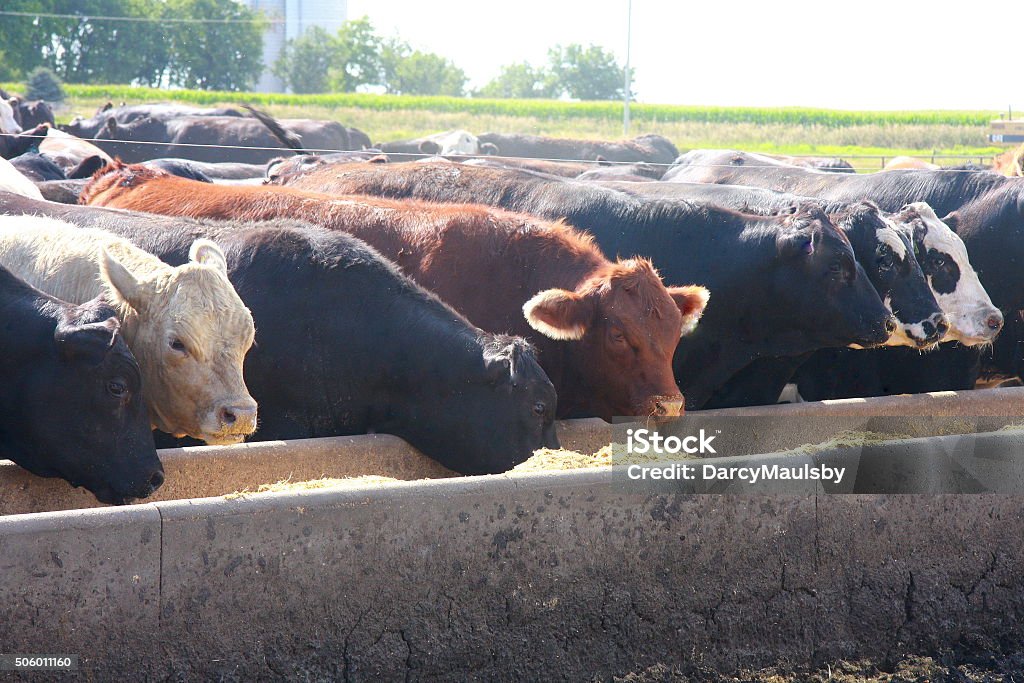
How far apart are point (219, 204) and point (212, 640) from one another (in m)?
3.69

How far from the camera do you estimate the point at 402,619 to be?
345 centimetres

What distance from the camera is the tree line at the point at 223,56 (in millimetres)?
56594

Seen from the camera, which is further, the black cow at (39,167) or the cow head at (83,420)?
the black cow at (39,167)

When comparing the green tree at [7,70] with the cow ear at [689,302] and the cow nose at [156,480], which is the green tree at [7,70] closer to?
the cow ear at [689,302]

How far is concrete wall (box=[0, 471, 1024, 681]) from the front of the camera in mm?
3084

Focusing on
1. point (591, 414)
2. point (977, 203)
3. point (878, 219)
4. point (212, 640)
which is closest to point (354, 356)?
point (591, 414)

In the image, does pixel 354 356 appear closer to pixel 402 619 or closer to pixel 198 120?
pixel 402 619

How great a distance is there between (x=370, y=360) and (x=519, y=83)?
296ft

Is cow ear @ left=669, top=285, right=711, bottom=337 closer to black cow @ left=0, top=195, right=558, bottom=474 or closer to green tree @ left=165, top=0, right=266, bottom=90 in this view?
black cow @ left=0, top=195, right=558, bottom=474

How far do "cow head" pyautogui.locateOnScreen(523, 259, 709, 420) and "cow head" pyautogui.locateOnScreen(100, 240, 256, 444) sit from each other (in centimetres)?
142

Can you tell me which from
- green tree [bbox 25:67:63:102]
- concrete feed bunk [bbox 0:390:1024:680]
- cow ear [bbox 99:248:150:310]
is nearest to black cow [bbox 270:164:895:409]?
concrete feed bunk [bbox 0:390:1024:680]

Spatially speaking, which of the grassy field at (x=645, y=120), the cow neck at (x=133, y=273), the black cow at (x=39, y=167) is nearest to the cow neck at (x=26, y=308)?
the cow neck at (x=133, y=273)

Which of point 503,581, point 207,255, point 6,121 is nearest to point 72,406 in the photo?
point 207,255

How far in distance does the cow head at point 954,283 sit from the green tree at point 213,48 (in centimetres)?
6277
